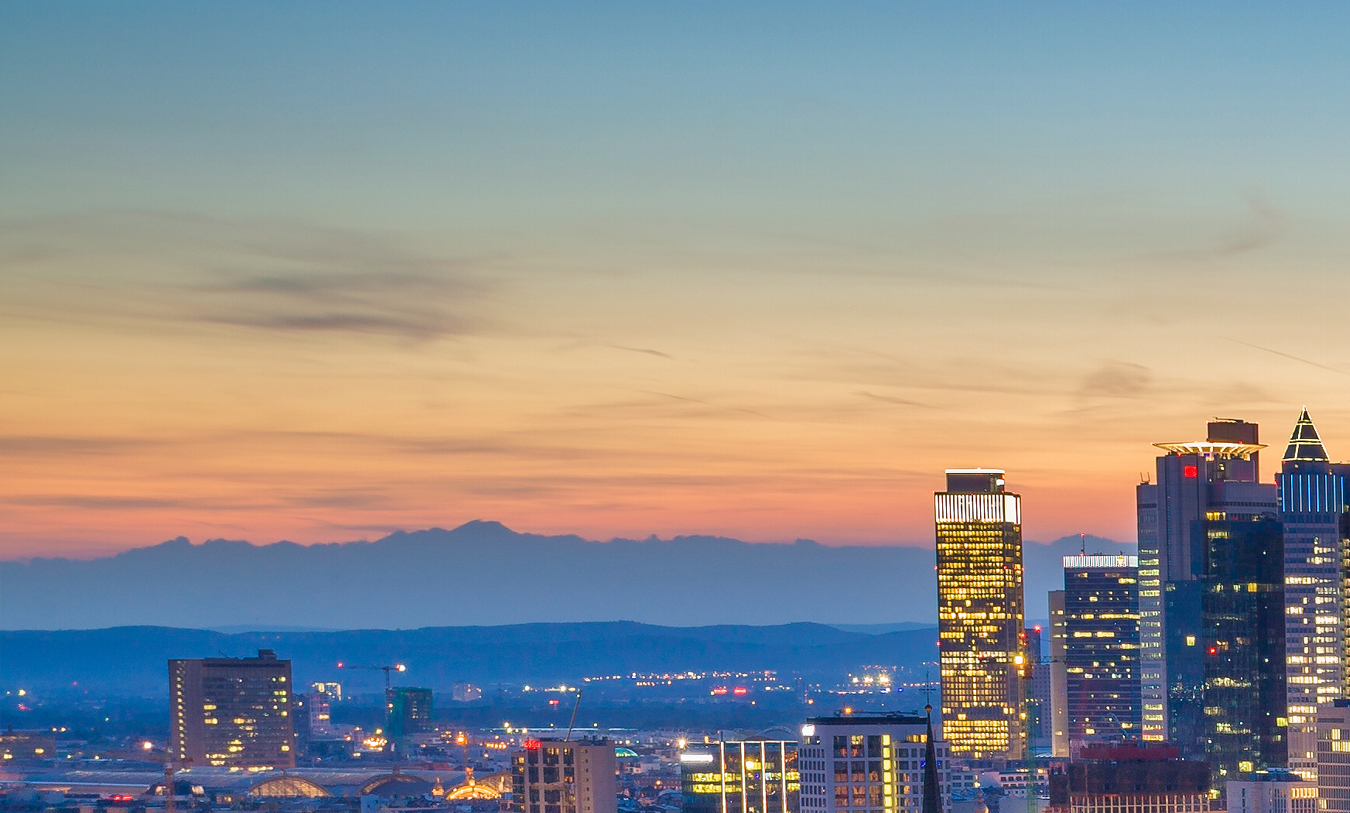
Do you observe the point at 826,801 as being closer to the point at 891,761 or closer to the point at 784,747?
the point at 891,761

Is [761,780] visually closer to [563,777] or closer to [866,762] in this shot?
[563,777]

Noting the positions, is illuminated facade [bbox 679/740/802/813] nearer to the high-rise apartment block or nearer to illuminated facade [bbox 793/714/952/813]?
the high-rise apartment block

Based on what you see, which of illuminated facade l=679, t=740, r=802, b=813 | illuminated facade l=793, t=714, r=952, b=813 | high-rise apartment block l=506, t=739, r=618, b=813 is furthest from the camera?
illuminated facade l=679, t=740, r=802, b=813

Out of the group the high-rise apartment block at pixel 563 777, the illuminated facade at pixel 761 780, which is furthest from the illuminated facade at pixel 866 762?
the illuminated facade at pixel 761 780

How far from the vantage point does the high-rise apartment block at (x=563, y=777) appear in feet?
503

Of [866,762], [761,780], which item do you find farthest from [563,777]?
[761,780]

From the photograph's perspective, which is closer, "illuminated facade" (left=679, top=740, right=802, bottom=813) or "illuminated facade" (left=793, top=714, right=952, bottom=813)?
"illuminated facade" (left=793, top=714, right=952, bottom=813)

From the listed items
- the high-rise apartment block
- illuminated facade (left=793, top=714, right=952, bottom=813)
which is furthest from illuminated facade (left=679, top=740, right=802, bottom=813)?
illuminated facade (left=793, top=714, right=952, bottom=813)

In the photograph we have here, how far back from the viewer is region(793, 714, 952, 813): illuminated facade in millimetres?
139375

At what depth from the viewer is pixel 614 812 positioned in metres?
158

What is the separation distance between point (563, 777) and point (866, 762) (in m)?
21.9

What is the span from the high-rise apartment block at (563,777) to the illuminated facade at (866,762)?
52.5ft

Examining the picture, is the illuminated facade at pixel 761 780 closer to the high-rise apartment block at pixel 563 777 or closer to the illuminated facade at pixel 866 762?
the high-rise apartment block at pixel 563 777

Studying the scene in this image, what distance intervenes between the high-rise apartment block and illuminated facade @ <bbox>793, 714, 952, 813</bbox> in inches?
630
